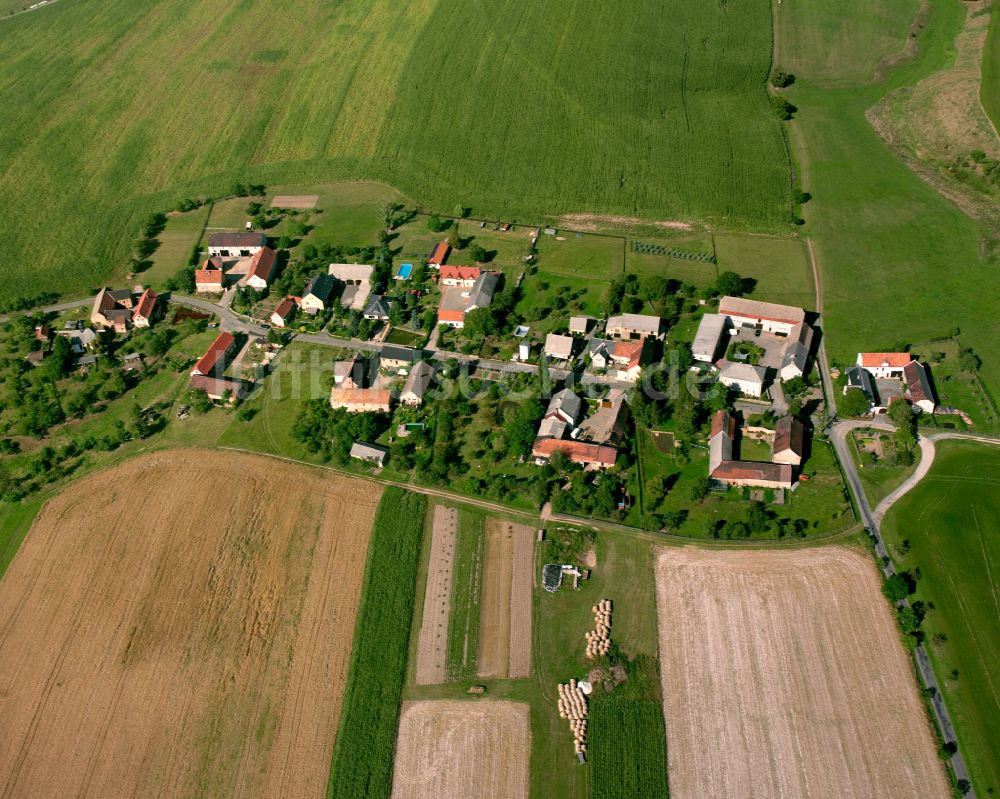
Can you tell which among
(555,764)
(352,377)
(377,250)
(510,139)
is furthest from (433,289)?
(555,764)

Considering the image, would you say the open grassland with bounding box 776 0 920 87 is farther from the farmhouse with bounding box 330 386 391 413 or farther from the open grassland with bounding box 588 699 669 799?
the open grassland with bounding box 588 699 669 799

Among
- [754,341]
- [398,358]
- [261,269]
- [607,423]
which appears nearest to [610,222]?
[754,341]

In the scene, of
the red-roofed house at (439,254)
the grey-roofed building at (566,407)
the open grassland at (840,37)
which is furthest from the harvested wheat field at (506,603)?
the open grassland at (840,37)

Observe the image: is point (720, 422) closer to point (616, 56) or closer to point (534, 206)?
point (534, 206)

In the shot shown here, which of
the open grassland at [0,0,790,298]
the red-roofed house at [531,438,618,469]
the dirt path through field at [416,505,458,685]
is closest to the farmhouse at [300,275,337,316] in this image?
the open grassland at [0,0,790,298]

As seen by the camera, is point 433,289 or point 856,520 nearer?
point 856,520

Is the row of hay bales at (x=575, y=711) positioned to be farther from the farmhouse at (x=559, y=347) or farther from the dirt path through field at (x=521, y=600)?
the farmhouse at (x=559, y=347)
